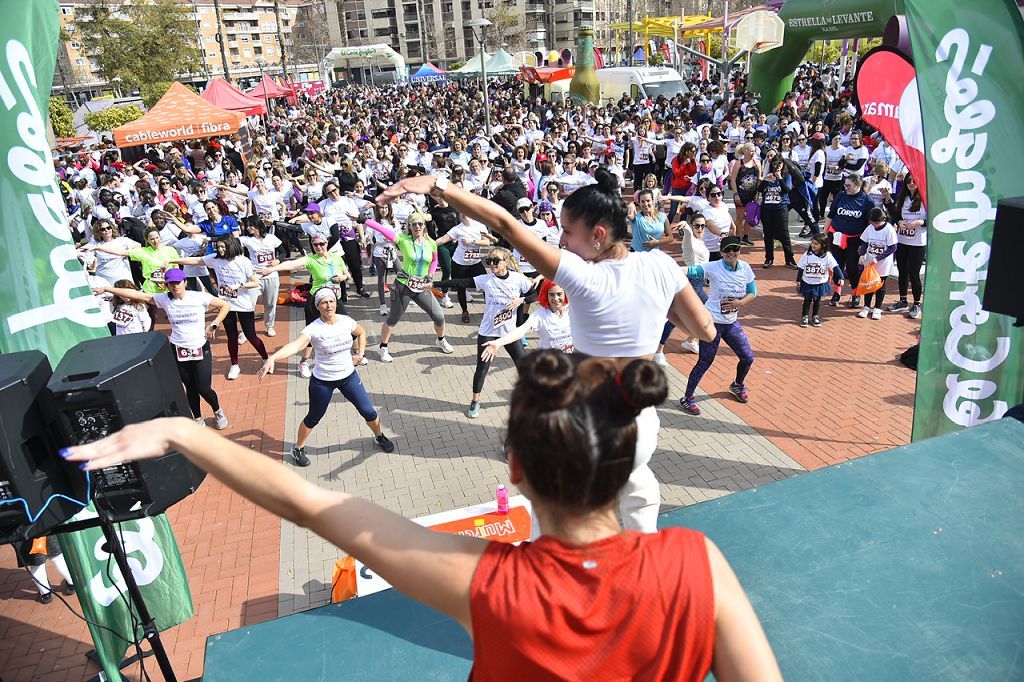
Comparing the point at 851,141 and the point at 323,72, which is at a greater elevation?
the point at 323,72

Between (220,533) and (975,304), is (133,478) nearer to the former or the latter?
(220,533)

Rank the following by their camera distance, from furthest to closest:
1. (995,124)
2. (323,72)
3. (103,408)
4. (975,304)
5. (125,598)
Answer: (323,72)
(975,304)
(995,124)
(125,598)
(103,408)

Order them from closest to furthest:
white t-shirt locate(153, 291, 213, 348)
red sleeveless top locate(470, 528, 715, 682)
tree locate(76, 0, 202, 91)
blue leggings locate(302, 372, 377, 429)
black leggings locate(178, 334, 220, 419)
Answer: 1. red sleeveless top locate(470, 528, 715, 682)
2. blue leggings locate(302, 372, 377, 429)
3. white t-shirt locate(153, 291, 213, 348)
4. black leggings locate(178, 334, 220, 419)
5. tree locate(76, 0, 202, 91)

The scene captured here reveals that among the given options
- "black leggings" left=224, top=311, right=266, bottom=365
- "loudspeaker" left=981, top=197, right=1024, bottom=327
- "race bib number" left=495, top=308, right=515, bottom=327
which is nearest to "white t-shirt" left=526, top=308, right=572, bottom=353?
"race bib number" left=495, top=308, right=515, bottom=327

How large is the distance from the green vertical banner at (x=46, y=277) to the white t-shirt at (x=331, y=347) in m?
2.07

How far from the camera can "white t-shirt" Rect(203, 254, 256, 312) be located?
318 inches

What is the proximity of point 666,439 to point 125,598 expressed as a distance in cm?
477

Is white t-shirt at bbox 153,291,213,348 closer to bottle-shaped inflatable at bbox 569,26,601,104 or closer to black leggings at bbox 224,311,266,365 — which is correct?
black leggings at bbox 224,311,266,365

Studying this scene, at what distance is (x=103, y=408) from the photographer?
2877 mm

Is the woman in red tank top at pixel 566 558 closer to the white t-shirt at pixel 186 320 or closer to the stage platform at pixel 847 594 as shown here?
the stage platform at pixel 847 594

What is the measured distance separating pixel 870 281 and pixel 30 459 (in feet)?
30.5

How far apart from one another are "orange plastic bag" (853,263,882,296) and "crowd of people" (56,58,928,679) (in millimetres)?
→ 74

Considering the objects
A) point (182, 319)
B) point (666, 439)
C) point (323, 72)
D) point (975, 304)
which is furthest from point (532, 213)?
point (323, 72)

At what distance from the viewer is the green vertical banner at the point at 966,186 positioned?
4.45 meters
